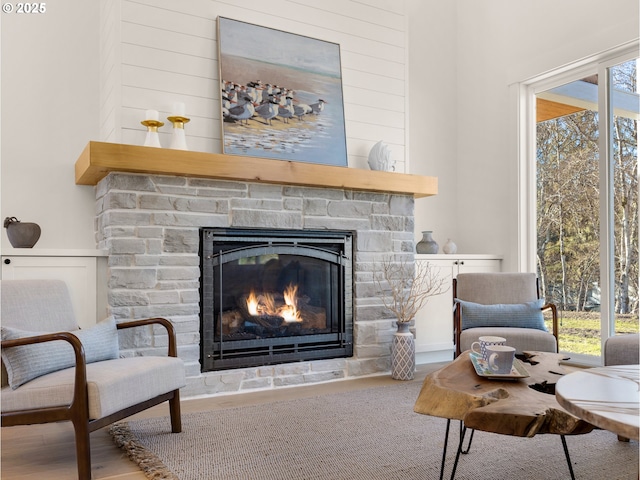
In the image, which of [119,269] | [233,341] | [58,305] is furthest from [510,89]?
[58,305]

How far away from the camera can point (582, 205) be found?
4.07 meters

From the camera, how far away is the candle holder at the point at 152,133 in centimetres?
309

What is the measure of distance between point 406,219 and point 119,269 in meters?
2.10

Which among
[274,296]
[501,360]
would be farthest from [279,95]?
[501,360]

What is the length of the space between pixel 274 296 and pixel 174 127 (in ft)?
4.24

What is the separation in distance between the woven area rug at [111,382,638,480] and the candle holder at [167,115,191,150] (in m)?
1.59

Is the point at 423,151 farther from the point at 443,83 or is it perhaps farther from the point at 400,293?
the point at 400,293

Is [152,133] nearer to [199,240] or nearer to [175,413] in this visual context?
[199,240]

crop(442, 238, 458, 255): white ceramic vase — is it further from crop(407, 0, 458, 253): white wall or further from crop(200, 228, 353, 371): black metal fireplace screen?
crop(200, 228, 353, 371): black metal fireplace screen

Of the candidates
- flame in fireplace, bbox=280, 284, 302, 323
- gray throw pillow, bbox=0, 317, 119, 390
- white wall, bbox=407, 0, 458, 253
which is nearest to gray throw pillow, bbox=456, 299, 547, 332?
flame in fireplace, bbox=280, 284, 302, 323

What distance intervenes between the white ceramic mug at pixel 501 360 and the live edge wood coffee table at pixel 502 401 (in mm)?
38

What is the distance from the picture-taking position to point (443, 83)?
5012 millimetres

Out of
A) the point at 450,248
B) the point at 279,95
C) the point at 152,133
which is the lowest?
the point at 450,248

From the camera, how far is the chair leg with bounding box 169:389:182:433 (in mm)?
2503
